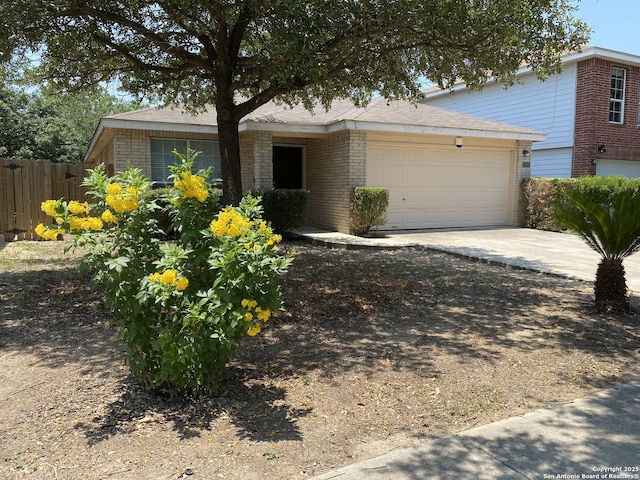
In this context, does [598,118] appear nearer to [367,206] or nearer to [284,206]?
[367,206]

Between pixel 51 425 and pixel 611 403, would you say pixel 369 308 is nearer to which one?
pixel 611 403

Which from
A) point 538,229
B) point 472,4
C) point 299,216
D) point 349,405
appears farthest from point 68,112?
point 349,405

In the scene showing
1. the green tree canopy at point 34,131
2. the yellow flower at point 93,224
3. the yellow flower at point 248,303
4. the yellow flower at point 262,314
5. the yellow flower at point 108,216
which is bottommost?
the yellow flower at point 262,314

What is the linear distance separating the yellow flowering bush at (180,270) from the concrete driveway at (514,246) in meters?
6.41

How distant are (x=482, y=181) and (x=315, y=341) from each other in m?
11.4

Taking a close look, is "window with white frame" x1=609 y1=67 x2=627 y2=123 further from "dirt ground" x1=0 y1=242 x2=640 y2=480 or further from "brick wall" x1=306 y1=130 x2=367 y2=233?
"dirt ground" x1=0 y1=242 x2=640 y2=480

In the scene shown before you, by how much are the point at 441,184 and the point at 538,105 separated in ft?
21.8

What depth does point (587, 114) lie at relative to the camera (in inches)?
640

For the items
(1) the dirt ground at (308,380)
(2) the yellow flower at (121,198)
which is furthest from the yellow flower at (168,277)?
(1) the dirt ground at (308,380)

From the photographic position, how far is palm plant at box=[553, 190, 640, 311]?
19.0 feet

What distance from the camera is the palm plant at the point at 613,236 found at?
580 cm

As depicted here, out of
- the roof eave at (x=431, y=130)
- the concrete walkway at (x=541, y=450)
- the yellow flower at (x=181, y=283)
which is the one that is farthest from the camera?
the roof eave at (x=431, y=130)

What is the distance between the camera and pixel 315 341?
4.92 meters

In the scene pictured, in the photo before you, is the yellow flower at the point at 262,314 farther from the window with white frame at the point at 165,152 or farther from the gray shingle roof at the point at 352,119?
the window with white frame at the point at 165,152
